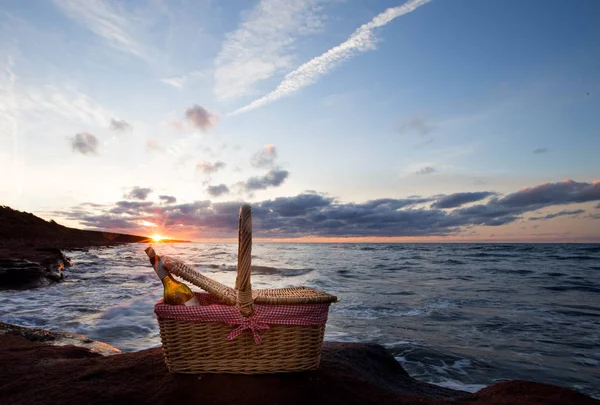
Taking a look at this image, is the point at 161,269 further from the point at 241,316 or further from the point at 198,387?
the point at 198,387

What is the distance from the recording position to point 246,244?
7.97 feet

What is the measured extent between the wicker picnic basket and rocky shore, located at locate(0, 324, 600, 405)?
0.10m

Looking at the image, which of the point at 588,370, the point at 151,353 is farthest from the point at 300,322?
the point at 588,370

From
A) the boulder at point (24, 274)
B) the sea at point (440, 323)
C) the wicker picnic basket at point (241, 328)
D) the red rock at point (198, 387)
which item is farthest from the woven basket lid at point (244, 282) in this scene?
the boulder at point (24, 274)

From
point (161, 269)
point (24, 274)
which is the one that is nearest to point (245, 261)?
point (161, 269)

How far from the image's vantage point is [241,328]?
2.49 m

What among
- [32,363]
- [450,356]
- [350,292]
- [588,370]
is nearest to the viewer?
[32,363]

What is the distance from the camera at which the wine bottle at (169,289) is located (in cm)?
262

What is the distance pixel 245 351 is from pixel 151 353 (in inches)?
49.5

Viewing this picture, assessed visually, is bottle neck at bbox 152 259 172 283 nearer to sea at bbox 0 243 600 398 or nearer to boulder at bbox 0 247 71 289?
sea at bbox 0 243 600 398

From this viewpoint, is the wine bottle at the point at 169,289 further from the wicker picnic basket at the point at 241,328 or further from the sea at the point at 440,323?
the sea at the point at 440,323

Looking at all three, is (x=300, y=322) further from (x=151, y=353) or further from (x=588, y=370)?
(x=588, y=370)

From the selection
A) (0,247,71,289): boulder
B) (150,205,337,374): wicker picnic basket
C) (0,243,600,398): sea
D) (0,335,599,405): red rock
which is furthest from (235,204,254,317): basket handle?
(0,247,71,289): boulder

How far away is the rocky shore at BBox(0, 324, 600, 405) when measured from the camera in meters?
2.43
